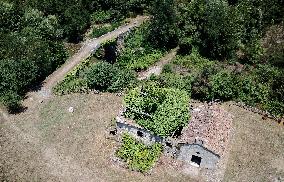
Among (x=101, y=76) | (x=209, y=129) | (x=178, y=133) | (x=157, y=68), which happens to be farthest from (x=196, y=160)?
(x=157, y=68)

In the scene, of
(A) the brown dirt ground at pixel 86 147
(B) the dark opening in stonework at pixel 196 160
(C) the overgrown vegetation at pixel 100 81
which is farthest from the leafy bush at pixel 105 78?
(B) the dark opening in stonework at pixel 196 160

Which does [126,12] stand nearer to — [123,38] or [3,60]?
[123,38]

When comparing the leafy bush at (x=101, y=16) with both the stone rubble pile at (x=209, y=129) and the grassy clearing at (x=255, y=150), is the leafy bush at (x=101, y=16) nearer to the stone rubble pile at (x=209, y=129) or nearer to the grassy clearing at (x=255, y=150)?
the grassy clearing at (x=255, y=150)

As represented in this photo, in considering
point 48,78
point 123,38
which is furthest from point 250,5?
point 48,78

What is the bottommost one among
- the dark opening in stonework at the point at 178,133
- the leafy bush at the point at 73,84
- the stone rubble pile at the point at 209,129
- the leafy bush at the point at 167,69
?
the leafy bush at the point at 73,84

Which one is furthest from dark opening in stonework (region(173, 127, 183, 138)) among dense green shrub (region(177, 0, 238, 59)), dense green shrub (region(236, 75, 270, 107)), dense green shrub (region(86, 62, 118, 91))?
dense green shrub (region(177, 0, 238, 59))

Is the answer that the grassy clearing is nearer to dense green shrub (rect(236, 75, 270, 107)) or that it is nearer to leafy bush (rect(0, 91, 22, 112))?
dense green shrub (rect(236, 75, 270, 107))

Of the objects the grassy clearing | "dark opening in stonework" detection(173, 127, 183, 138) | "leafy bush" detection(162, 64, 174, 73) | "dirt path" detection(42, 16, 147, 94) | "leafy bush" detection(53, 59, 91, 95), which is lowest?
"dirt path" detection(42, 16, 147, 94)
